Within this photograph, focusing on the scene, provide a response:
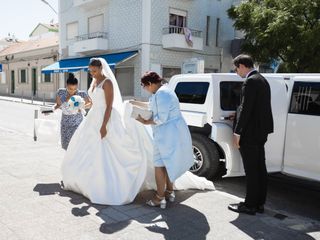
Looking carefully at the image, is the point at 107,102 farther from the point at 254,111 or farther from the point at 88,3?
the point at 88,3

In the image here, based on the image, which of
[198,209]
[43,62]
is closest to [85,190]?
[198,209]

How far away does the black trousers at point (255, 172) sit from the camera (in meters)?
4.33

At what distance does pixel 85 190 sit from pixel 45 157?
9.12 ft

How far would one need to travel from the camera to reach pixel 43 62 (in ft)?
102

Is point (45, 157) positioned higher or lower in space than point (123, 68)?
lower

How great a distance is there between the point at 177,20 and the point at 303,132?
711 inches

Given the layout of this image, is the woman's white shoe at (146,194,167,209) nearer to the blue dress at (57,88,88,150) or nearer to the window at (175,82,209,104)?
the blue dress at (57,88,88,150)

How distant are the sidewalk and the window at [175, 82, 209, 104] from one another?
1612 mm

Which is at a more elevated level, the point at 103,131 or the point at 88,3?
the point at 88,3

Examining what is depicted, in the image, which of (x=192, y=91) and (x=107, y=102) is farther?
(x=192, y=91)

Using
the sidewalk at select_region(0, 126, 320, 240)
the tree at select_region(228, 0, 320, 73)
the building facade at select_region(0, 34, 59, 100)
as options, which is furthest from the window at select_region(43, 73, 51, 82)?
the sidewalk at select_region(0, 126, 320, 240)

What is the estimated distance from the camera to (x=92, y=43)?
2314cm

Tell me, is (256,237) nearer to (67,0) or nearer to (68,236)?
(68,236)

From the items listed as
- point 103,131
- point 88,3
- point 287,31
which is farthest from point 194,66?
point 103,131
